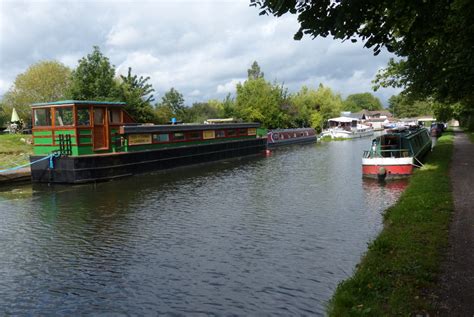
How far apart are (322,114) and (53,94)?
4641 centimetres

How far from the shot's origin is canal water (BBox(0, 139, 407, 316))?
294 inches

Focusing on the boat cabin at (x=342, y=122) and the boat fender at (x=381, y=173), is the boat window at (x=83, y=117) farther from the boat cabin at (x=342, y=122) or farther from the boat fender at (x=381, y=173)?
the boat cabin at (x=342, y=122)

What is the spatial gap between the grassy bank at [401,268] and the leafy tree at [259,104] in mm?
43883

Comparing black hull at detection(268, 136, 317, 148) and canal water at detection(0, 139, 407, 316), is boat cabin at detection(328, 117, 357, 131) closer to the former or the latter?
black hull at detection(268, 136, 317, 148)

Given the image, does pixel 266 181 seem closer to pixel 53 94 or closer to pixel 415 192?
pixel 415 192

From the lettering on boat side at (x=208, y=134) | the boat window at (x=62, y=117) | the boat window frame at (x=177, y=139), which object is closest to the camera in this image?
the boat window at (x=62, y=117)

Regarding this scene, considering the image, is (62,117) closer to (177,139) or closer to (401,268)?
(177,139)

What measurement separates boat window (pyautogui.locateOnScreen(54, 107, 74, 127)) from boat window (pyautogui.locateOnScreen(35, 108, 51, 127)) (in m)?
0.53

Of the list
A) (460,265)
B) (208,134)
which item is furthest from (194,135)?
(460,265)

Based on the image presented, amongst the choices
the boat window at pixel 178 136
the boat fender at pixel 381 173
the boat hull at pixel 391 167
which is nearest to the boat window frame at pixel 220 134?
the boat window at pixel 178 136

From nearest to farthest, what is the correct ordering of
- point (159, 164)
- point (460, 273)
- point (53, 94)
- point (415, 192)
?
1. point (460, 273)
2. point (415, 192)
3. point (159, 164)
4. point (53, 94)

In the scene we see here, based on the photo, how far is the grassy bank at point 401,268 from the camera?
5.68 metres

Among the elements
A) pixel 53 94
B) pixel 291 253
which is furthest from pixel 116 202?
pixel 53 94

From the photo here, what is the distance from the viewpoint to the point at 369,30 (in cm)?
676
